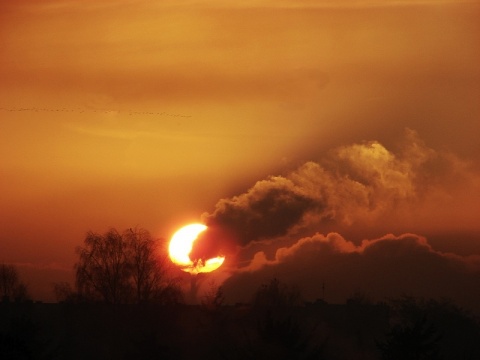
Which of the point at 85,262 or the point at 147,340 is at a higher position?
the point at 85,262

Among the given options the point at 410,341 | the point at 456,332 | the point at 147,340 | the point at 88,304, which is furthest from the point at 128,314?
the point at 456,332

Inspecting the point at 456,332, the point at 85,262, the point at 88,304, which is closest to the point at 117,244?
the point at 85,262

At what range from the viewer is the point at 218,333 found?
243ft

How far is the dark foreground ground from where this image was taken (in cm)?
5659

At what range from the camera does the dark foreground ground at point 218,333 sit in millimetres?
56594

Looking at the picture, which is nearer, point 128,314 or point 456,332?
point 128,314

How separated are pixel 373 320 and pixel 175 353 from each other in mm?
31547

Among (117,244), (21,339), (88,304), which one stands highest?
(117,244)

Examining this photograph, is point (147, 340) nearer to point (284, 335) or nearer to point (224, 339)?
point (284, 335)

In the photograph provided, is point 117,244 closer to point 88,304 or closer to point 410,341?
point 88,304

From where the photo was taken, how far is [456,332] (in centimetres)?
9938

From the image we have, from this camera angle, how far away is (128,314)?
78.6 meters

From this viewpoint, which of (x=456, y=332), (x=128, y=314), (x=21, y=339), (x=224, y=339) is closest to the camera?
(x=21, y=339)

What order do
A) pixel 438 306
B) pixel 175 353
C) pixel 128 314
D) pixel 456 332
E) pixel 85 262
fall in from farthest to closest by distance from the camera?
pixel 438 306
pixel 456 332
pixel 85 262
pixel 128 314
pixel 175 353
